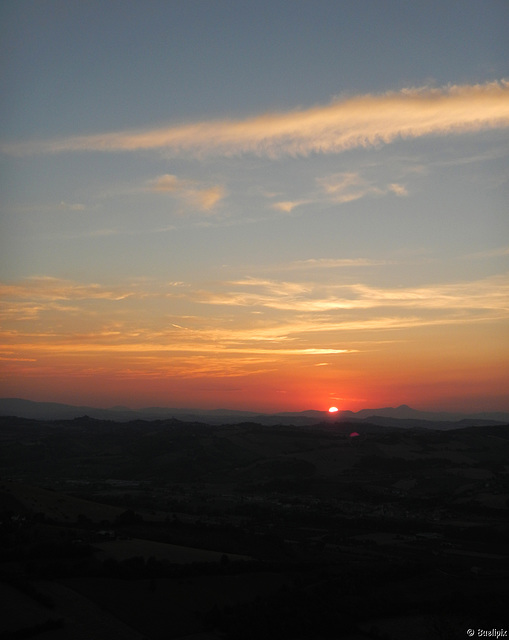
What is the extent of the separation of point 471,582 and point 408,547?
1280 cm

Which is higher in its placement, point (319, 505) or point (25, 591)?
point (25, 591)

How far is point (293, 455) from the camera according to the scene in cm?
10488

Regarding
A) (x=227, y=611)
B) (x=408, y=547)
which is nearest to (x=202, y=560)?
(x=227, y=611)

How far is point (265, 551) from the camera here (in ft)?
134

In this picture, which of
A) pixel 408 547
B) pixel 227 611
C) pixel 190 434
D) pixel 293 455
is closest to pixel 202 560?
pixel 227 611

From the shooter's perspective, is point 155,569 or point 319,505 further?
point 319,505

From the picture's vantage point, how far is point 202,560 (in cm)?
3606

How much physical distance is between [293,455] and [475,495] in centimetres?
4064

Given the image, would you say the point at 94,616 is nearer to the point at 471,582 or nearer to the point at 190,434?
the point at 471,582

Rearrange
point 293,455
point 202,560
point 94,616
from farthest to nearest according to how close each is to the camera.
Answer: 1. point 293,455
2. point 202,560
3. point 94,616

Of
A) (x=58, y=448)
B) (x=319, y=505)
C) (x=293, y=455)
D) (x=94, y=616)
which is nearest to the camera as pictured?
(x=94, y=616)

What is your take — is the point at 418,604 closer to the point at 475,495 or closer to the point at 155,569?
the point at 155,569

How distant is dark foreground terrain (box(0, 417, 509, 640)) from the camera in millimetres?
25828

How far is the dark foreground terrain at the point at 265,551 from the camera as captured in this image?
25.8 metres
